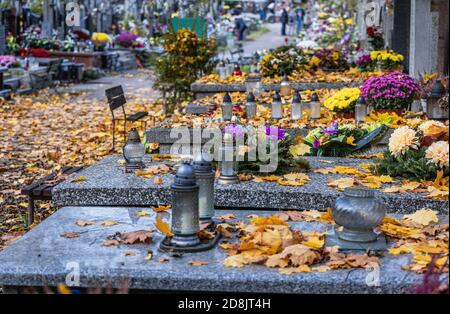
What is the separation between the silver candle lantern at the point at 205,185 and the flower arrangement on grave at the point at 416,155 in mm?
1770

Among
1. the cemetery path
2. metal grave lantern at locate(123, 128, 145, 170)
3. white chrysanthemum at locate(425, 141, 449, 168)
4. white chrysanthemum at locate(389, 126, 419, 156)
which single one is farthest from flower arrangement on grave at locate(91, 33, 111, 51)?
white chrysanthemum at locate(425, 141, 449, 168)

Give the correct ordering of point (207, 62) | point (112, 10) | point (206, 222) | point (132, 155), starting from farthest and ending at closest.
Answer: point (112, 10)
point (207, 62)
point (132, 155)
point (206, 222)

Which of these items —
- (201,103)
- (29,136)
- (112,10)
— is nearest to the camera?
(201,103)

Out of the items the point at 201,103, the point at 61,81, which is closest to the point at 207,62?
the point at 201,103

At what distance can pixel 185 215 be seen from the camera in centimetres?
498

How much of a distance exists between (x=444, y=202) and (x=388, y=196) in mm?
389

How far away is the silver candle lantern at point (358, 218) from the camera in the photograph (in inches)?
194

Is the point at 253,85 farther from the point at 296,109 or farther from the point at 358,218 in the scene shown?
the point at 358,218

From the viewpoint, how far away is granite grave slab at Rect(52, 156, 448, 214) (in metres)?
6.13

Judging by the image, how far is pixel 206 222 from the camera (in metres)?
5.58

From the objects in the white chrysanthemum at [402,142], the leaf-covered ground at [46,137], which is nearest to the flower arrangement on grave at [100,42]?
the leaf-covered ground at [46,137]

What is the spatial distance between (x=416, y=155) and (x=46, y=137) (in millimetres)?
9305

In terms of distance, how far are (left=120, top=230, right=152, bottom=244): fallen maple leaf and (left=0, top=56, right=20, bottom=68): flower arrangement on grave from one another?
1856cm
